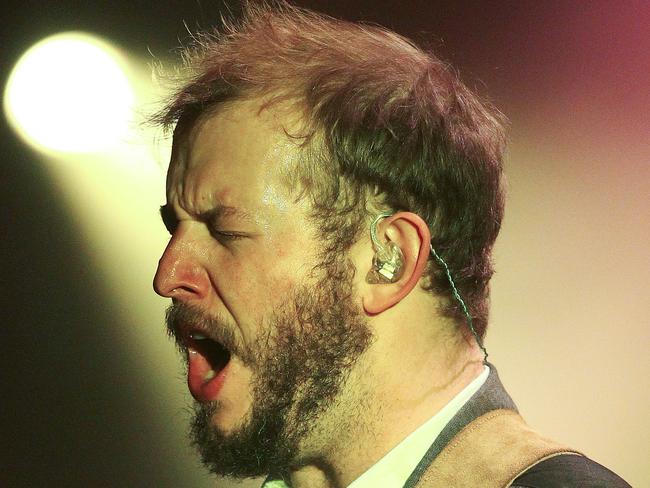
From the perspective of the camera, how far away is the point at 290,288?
5.69ft

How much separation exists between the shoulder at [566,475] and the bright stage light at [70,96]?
2320 mm

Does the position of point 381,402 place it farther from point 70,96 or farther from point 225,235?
point 70,96

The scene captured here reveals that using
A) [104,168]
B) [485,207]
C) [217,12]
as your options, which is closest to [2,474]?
[104,168]

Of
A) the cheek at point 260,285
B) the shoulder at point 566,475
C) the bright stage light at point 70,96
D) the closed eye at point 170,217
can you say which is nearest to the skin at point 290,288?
the cheek at point 260,285

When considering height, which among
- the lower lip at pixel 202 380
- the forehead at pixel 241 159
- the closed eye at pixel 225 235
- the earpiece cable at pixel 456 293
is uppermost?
the forehead at pixel 241 159

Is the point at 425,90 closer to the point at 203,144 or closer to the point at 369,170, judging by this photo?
the point at 369,170

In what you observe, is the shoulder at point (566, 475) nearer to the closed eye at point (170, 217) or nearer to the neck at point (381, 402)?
the neck at point (381, 402)

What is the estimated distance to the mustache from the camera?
1.76 m

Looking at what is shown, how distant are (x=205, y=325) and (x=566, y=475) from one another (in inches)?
27.8

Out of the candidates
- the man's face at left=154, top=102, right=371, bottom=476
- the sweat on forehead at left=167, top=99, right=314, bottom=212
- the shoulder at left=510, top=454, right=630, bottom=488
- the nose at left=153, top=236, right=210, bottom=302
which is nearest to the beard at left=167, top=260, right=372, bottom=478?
the man's face at left=154, top=102, right=371, bottom=476

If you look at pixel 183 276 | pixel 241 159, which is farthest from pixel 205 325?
pixel 241 159

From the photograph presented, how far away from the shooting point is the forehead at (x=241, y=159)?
176 cm

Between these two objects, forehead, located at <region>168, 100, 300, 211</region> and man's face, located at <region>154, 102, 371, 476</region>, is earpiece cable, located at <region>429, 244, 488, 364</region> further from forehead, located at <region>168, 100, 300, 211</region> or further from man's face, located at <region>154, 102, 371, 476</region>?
forehead, located at <region>168, 100, 300, 211</region>

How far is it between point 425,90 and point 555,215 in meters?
1.16
